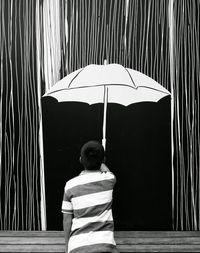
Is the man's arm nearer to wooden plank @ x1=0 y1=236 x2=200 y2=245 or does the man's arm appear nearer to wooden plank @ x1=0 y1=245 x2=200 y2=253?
wooden plank @ x1=0 y1=245 x2=200 y2=253

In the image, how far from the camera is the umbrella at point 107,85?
2340 mm

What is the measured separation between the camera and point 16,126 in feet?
9.77

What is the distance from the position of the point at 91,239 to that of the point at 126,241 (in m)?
0.82

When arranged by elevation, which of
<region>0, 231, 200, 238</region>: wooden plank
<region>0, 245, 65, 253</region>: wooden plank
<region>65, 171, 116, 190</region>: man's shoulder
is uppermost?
<region>65, 171, 116, 190</region>: man's shoulder

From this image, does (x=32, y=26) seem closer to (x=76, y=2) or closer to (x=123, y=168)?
(x=76, y=2)

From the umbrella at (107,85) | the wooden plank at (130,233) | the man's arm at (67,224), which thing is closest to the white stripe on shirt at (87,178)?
the man's arm at (67,224)

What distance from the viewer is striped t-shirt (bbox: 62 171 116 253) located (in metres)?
1.80

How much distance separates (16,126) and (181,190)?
142cm

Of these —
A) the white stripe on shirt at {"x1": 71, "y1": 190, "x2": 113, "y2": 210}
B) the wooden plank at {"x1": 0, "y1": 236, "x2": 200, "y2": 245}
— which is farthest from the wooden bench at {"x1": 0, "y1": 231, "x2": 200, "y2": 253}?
the white stripe on shirt at {"x1": 71, "y1": 190, "x2": 113, "y2": 210}

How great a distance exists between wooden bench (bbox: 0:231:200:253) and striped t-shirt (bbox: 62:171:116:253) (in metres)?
0.60

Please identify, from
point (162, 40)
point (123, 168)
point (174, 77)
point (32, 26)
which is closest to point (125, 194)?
point (123, 168)

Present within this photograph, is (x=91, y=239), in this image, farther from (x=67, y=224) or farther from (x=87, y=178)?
(x=87, y=178)

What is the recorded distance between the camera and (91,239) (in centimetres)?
180

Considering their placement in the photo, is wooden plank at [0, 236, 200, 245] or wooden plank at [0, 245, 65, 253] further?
wooden plank at [0, 236, 200, 245]
